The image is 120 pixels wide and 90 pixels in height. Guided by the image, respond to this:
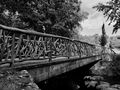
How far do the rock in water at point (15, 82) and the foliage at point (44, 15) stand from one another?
11.1 metres

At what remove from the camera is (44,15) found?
14.3 metres

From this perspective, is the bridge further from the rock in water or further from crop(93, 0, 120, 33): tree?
crop(93, 0, 120, 33): tree

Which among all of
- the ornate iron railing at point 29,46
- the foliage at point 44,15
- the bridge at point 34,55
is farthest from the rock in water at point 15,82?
the foliage at point 44,15

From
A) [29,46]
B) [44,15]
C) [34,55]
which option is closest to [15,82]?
[34,55]

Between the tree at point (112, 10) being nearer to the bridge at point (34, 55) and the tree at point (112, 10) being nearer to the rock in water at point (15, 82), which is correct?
the bridge at point (34, 55)

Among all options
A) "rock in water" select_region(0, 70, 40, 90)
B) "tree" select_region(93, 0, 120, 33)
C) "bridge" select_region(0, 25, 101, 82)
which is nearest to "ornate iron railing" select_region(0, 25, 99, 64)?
"bridge" select_region(0, 25, 101, 82)

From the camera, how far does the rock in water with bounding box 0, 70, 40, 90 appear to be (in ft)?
8.10

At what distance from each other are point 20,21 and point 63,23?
4.88 metres

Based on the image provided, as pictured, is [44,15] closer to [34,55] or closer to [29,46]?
[29,46]

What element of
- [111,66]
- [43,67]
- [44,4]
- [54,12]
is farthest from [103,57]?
[43,67]

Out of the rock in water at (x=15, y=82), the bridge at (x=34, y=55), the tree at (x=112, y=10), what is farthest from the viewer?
the tree at (x=112, y=10)

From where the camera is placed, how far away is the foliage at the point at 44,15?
Result: 520 inches

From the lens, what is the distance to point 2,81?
2518mm

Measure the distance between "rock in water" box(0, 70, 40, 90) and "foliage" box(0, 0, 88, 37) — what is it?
11097 millimetres
